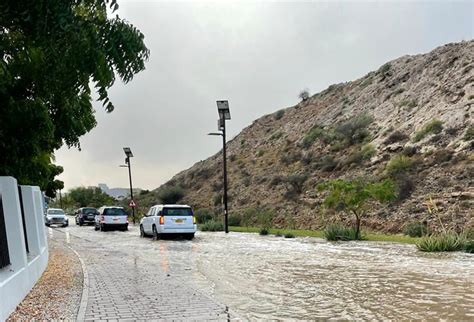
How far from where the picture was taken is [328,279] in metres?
12.5

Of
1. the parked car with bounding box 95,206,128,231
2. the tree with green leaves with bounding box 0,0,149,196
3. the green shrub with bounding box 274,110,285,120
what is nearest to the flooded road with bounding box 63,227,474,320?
the tree with green leaves with bounding box 0,0,149,196

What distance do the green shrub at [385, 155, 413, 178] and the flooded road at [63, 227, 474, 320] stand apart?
1402cm

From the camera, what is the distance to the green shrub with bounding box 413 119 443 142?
36781 millimetres

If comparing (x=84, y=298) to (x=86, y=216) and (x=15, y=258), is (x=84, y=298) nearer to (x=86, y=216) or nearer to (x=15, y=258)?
(x=15, y=258)

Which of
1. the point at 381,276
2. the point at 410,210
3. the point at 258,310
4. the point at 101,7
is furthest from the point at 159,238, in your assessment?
the point at 101,7

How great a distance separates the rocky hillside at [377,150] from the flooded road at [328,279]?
7782 mm

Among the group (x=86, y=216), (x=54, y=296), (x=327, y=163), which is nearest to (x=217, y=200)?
(x=86, y=216)

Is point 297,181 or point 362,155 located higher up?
point 362,155

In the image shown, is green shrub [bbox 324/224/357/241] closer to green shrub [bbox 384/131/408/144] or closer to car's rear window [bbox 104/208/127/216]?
green shrub [bbox 384/131/408/144]

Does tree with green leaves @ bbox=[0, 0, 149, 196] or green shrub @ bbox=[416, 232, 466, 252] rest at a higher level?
tree with green leaves @ bbox=[0, 0, 149, 196]

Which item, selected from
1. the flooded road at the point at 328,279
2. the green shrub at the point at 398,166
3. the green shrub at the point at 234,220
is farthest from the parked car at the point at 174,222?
the green shrub at the point at 398,166

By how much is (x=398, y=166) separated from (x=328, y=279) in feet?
77.1

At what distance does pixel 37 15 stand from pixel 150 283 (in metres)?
7.96

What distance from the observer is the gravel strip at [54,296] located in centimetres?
839
